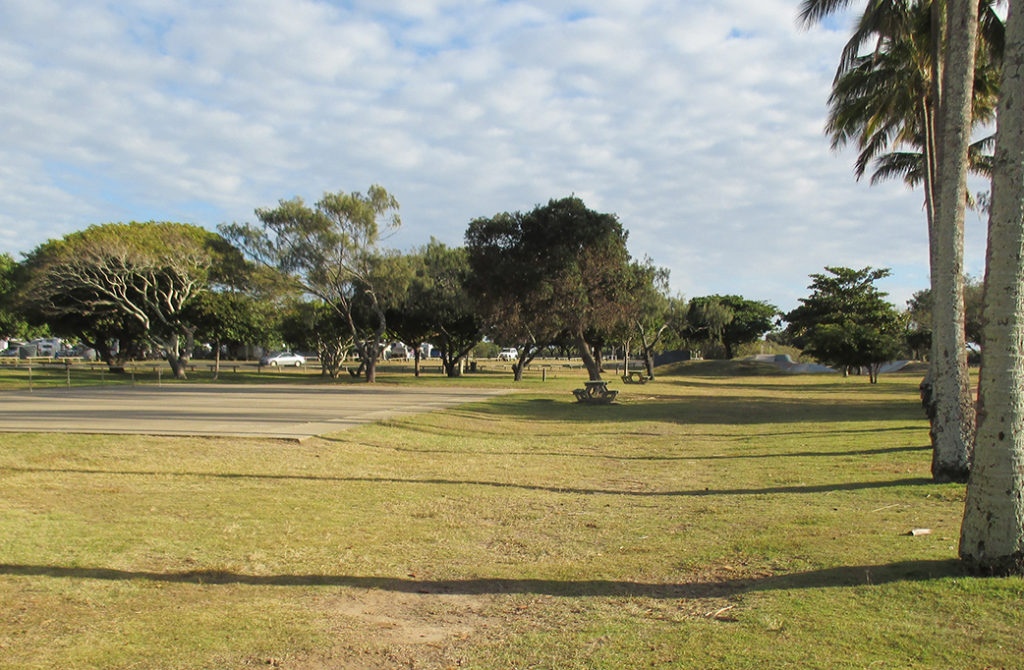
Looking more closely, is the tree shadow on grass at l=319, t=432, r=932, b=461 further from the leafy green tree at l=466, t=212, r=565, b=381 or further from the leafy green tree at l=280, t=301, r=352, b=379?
the leafy green tree at l=280, t=301, r=352, b=379

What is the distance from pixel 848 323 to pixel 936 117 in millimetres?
37816

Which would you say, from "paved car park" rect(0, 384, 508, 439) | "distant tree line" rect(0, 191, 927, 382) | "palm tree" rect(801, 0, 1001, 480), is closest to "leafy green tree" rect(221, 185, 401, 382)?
"distant tree line" rect(0, 191, 927, 382)

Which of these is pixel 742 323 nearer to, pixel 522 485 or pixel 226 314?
pixel 226 314

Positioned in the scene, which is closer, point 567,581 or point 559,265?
point 567,581

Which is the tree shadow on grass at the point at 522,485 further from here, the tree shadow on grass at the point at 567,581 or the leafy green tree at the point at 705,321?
the leafy green tree at the point at 705,321

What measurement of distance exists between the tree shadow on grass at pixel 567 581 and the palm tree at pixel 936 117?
454 centimetres

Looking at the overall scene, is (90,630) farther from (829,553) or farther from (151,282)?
(151,282)

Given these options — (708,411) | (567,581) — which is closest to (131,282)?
(708,411)

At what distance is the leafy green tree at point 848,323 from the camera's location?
136 ft

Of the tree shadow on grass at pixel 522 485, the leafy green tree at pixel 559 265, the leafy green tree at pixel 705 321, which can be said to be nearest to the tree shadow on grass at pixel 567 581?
the tree shadow on grass at pixel 522 485

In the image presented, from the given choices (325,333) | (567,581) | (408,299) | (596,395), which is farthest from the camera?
(325,333)

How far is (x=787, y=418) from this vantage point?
19141 mm

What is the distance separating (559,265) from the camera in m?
25.0

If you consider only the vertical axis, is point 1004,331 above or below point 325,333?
below
